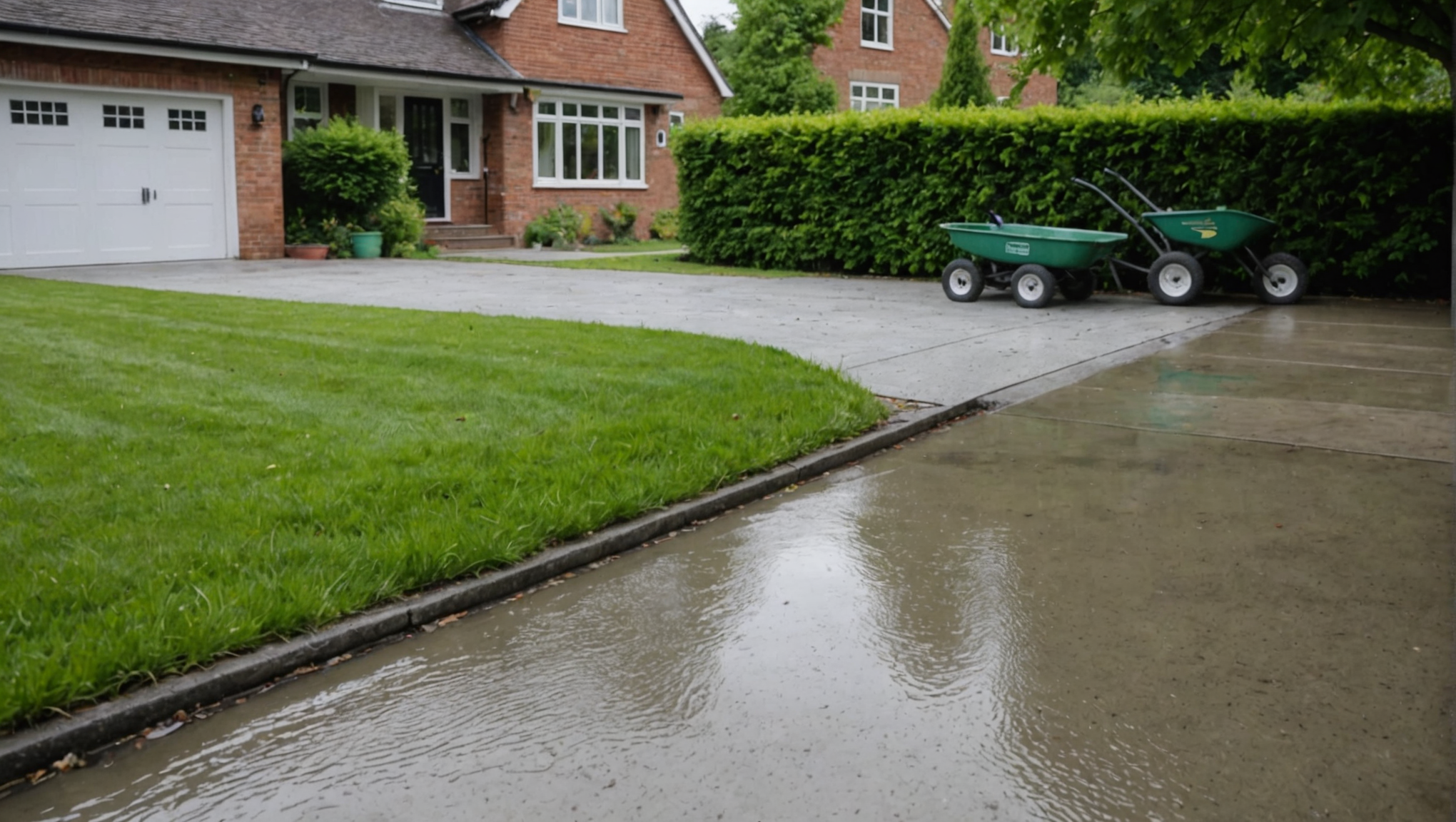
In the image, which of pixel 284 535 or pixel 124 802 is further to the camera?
pixel 284 535

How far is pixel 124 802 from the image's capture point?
2.88 m

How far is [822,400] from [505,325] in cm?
410

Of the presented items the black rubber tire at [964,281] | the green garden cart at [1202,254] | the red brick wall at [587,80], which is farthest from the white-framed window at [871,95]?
the green garden cart at [1202,254]

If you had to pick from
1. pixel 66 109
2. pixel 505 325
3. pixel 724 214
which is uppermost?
pixel 66 109

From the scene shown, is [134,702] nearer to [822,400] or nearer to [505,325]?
[822,400]

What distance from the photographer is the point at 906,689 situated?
3.51 m

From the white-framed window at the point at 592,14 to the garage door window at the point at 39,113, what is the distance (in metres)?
11.0

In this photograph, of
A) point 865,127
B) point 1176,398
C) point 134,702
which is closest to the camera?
point 134,702

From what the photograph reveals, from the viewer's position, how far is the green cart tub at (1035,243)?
12883mm

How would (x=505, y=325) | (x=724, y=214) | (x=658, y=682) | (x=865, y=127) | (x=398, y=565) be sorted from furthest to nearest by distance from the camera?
(x=724, y=214), (x=865, y=127), (x=505, y=325), (x=398, y=565), (x=658, y=682)

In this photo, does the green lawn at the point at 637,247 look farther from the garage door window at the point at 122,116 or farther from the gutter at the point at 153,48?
the garage door window at the point at 122,116

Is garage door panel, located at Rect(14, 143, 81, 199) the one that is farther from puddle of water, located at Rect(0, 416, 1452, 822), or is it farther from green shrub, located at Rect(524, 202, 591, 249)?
puddle of water, located at Rect(0, 416, 1452, 822)

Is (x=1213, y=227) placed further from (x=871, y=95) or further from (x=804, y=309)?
(x=871, y=95)

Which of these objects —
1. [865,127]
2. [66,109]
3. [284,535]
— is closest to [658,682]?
[284,535]
